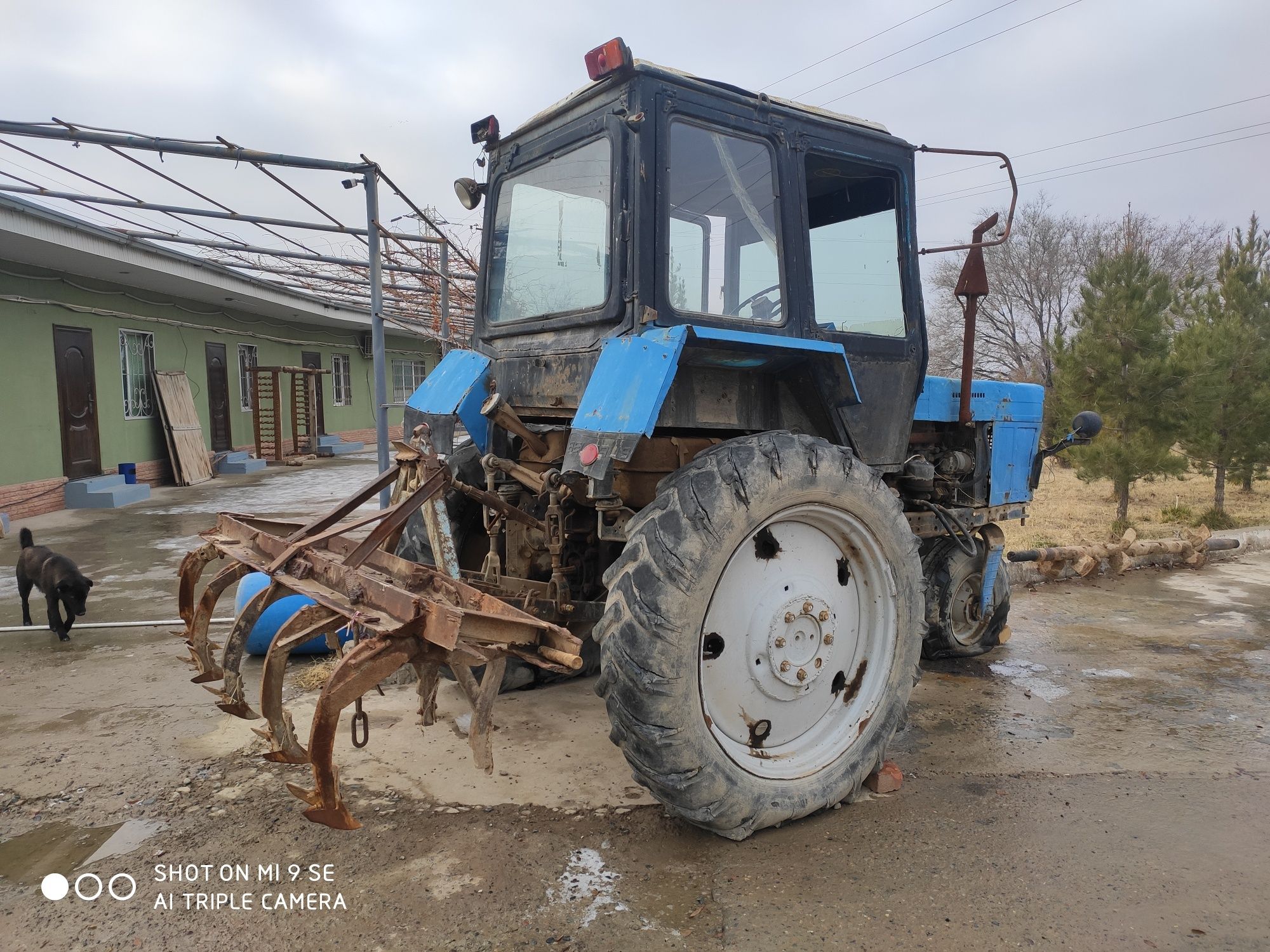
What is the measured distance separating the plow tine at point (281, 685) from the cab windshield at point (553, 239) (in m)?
1.45

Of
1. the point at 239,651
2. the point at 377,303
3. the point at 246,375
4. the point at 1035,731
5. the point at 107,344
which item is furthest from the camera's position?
the point at 246,375

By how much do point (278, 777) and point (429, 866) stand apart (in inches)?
37.5

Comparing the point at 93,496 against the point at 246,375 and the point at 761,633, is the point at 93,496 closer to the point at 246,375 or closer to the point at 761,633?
the point at 246,375

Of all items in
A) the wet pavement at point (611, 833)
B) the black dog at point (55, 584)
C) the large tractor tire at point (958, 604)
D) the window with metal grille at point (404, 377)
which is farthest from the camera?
the window with metal grille at point (404, 377)

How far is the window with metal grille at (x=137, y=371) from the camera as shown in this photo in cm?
1224

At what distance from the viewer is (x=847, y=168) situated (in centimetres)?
Answer: 345

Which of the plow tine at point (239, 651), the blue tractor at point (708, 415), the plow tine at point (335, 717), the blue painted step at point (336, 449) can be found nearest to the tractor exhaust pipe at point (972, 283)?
the blue tractor at point (708, 415)

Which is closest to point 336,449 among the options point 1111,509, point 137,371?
point 137,371

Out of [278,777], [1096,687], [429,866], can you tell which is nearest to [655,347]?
[429,866]

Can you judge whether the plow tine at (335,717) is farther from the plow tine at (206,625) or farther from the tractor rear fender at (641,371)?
the plow tine at (206,625)

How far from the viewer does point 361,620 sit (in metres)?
2.23

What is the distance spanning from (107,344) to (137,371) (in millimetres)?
927

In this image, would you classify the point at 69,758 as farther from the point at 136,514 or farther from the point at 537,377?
the point at 136,514

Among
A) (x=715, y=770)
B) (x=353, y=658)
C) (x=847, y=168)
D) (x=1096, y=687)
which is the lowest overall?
(x=1096, y=687)
